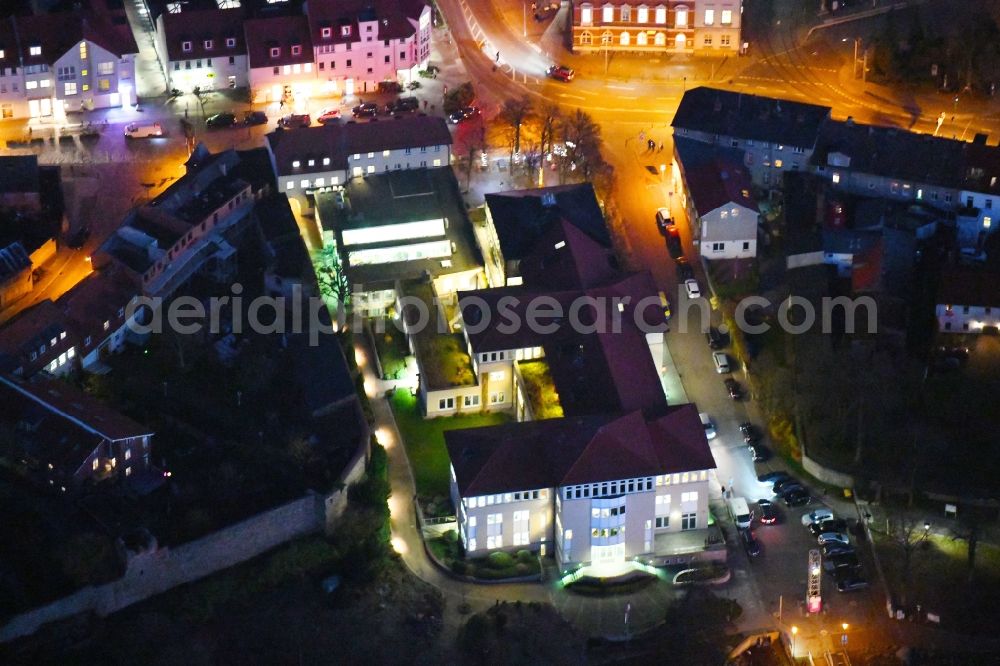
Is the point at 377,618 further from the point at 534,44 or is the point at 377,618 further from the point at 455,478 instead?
the point at 534,44

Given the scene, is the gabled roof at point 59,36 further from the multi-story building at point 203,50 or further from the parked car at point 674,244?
the parked car at point 674,244

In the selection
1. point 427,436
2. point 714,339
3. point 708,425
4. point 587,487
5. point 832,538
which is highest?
point 714,339

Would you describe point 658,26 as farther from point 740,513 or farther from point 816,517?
point 816,517

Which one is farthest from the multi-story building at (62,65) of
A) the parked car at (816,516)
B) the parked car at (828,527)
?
the parked car at (828,527)

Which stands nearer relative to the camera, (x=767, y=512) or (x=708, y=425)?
(x=767, y=512)

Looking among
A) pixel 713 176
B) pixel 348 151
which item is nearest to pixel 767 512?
pixel 713 176

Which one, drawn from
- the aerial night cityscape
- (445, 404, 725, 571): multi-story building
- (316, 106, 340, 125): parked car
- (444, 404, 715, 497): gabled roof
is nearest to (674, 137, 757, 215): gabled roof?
the aerial night cityscape
